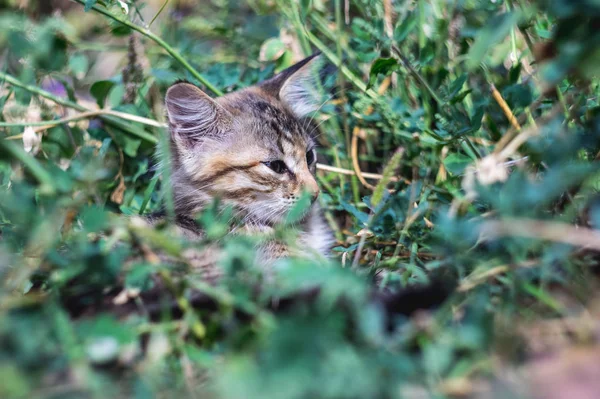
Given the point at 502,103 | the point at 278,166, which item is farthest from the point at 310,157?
the point at 502,103

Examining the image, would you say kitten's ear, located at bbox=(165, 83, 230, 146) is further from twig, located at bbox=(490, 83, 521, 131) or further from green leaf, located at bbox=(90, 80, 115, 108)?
twig, located at bbox=(490, 83, 521, 131)

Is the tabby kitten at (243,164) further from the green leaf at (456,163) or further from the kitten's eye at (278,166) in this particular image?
the green leaf at (456,163)

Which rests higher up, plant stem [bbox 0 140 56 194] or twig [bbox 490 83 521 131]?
plant stem [bbox 0 140 56 194]

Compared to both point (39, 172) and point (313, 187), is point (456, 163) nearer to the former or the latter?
point (313, 187)

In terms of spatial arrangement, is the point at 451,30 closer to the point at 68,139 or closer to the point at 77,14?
the point at 68,139

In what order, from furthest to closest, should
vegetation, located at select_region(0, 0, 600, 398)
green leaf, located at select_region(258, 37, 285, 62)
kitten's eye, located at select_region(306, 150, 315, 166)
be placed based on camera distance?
green leaf, located at select_region(258, 37, 285, 62) < kitten's eye, located at select_region(306, 150, 315, 166) < vegetation, located at select_region(0, 0, 600, 398)

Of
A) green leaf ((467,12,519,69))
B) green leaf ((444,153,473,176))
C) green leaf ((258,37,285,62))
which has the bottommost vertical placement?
green leaf ((444,153,473,176))

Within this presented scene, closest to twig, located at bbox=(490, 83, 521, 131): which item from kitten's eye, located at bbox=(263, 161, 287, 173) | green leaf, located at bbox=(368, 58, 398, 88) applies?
green leaf, located at bbox=(368, 58, 398, 88)
